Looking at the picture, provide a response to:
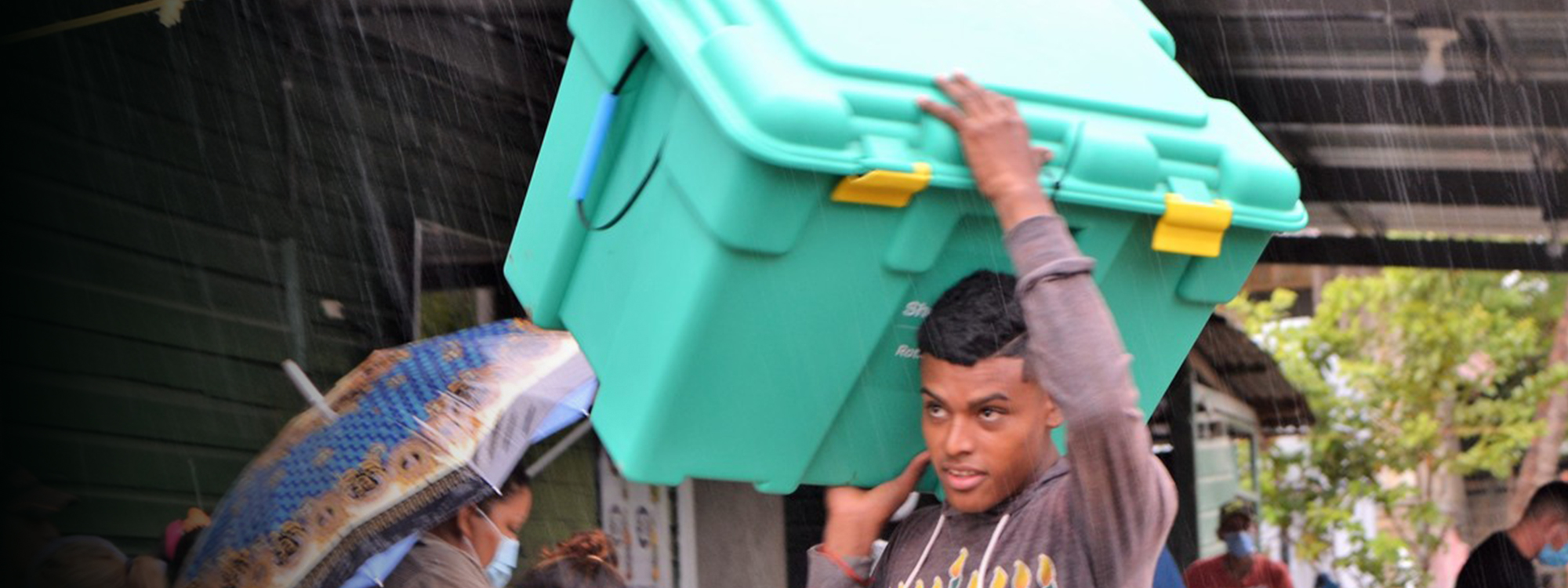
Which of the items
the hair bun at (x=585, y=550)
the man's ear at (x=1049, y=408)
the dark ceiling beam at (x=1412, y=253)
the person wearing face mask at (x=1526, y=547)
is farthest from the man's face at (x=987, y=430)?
the dark ceiling beam at (x=1412, y=253)

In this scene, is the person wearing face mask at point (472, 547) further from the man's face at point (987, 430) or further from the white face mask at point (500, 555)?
the man's face at point (987, 430)

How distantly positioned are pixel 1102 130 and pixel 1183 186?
180mm

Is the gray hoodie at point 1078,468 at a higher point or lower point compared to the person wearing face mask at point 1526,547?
higher

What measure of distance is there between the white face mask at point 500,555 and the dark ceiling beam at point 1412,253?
16.6 ft

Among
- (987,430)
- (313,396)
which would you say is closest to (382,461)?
(313,396)

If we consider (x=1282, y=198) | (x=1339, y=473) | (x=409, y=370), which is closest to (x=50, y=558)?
(x=409, y=370)

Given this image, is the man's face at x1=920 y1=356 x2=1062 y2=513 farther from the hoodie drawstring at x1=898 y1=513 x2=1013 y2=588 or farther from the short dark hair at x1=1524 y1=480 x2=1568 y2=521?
the short dark hair at x1=1524 y1=480 x2=1568 y2=521

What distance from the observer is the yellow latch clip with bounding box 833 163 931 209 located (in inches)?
95.4

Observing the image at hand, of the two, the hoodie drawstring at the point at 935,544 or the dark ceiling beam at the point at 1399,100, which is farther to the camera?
the dark ceiling beam at the point at 1399,100

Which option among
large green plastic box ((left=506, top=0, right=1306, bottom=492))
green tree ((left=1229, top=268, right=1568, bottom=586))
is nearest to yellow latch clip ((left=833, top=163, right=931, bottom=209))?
large green plastic box ((left=506, top=0, right=1306, bottom=492))

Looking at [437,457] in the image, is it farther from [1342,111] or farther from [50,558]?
[1342,111]

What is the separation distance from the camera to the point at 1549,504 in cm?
783

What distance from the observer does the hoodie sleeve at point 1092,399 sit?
2.31 metres

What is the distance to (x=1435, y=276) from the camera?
17.4m
